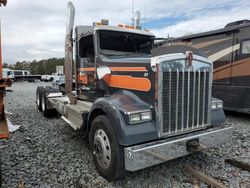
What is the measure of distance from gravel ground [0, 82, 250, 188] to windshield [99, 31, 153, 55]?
2.16 meters

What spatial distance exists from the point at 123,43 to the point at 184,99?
204 centimetres

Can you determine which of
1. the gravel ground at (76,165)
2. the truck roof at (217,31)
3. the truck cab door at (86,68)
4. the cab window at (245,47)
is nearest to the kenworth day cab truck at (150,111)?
the truck cab door at (86,68)

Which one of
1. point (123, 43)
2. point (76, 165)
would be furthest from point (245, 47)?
point (76, 165)

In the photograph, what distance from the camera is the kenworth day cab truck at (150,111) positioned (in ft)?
9.71

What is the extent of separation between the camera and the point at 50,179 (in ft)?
11.1

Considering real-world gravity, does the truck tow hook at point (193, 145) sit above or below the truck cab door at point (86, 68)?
below

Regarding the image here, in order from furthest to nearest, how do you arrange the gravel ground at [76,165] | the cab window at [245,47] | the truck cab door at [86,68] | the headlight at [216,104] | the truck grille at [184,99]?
the cab window at [245,47]
the truck cab door at [86,68]
the headlight at [216,104]
the gravel ground at [76,165]
the truck grille at [184,99]

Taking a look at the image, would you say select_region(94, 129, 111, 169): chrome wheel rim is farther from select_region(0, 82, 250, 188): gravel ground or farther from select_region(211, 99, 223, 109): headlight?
select_region(211, 99, 223, 109): headlight

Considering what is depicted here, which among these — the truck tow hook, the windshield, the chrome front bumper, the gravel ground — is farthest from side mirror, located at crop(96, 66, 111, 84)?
the truck tow hook

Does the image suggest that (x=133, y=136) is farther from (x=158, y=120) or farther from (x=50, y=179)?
(x=50, y=179)

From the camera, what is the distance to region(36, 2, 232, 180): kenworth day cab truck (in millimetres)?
2961

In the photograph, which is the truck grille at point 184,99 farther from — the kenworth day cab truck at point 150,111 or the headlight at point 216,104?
the headlight at point 216,104

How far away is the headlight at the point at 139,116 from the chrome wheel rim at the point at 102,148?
0.57m

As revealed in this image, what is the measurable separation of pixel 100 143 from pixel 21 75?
4389 cm
